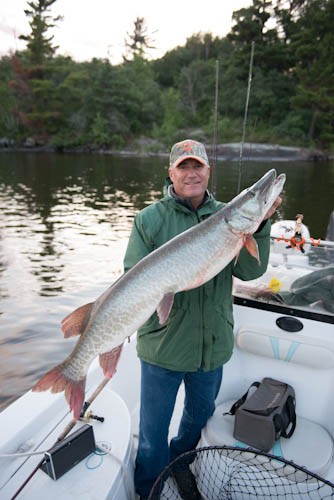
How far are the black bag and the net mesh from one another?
12 centimetres

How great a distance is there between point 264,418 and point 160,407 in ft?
2.27

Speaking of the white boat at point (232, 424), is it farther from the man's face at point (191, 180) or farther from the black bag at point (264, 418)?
the man's face at point (191, 180)

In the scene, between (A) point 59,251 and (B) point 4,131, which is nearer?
(A) point 59,251

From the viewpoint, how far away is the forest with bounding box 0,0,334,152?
3750cm

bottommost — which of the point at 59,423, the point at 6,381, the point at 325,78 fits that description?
the point at 6,381

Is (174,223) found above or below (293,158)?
above

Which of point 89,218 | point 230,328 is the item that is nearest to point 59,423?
point 230,328

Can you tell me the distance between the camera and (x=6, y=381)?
19.3 feet

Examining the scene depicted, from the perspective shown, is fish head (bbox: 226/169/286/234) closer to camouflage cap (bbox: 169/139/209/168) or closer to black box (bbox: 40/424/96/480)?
camouflage cap (bbox: 169/139/209/168)

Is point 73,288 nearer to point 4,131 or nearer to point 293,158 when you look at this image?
point 293,158

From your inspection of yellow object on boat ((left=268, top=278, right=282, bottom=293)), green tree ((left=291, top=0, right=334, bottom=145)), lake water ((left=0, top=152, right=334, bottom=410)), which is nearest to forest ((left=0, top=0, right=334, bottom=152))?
green tree ((left=291, top=0, right=334, bottom=145))

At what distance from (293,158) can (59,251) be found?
29026 millimetres

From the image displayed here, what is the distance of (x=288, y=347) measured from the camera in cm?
289

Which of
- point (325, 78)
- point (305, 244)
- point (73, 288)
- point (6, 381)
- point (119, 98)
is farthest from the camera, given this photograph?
point (119, 98)
